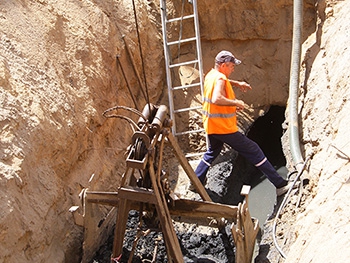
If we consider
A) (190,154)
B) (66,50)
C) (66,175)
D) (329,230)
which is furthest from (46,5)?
(329,230)

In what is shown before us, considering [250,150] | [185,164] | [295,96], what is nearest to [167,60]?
[295,96]

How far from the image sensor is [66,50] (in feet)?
21.7

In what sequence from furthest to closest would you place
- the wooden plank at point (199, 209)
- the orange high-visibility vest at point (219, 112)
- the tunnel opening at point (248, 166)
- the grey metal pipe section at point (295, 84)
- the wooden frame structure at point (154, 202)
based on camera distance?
1. the tunnel opening at point (248, 166)
2. the grey metal pipe section at point (295, 84)
3. the orange high-visibility vest at point (219, 112)
4. the wooden plank at point (199, 209)
5. the wooden frame structure at point (154, 202)

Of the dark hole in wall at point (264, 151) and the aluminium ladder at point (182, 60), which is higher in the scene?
the aluminium ladder at point (182, 60)

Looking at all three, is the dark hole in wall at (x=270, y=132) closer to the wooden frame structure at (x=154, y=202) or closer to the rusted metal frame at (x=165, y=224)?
the wooden frame structure at (x=154, y=202)

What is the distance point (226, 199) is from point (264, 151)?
1.61 meters

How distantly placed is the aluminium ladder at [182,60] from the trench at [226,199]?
61cm

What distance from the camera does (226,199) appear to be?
735 centimetres

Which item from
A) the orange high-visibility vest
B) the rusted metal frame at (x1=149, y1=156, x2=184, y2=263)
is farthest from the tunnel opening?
the rusted metal frame at (x1=149, y1=156, x2=184, y2=263)

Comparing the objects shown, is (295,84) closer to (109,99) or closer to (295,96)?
(295,96)

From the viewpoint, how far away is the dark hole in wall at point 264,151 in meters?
7.67

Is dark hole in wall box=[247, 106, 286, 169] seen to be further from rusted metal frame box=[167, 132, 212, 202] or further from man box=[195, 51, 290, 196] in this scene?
rusted metal frame box=[167, 132, 212, 202]

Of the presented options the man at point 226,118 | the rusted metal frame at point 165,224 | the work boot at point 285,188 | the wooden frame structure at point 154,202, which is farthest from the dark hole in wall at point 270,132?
the rusted metal frame at point 165,224

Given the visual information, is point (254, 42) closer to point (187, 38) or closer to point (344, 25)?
point (187, 38)
